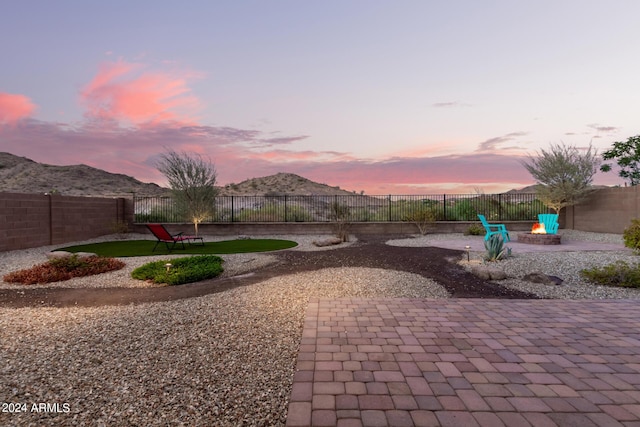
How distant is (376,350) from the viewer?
3305mm

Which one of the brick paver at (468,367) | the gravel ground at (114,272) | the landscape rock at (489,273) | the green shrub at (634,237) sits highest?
the green shrub at (634,237)

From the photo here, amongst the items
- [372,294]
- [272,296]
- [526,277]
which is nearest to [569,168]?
[526,277]

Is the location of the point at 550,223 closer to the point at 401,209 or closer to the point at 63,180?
the point at 401,209

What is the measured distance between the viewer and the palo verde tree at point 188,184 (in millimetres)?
16406

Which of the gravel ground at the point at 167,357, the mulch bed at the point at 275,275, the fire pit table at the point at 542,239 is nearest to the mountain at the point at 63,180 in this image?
the mulch bed at the point at 275,275

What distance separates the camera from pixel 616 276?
6230mm

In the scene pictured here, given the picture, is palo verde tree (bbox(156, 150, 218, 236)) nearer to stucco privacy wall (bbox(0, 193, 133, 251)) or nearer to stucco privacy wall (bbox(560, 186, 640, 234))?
stucco privacy wall (bbox(0, 193, 133, 251))

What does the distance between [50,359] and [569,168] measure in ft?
67.4

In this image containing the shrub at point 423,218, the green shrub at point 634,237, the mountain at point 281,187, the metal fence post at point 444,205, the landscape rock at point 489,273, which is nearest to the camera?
the landscape rock at point 489,273

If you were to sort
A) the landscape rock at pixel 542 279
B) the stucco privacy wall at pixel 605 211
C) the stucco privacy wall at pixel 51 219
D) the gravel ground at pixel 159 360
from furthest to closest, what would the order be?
the stucco privacy wall at pixel 605 211
the stucco privacy wall at pixel 51 219
the landscape rock at pixel 542 279
the gravel ground at pixel 159 360

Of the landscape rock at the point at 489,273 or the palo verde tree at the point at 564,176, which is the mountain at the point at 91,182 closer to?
the palo verde tree at the point at 564,176

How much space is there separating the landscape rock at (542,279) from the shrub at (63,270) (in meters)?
9.12

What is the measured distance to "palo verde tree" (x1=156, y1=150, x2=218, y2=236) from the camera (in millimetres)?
16406

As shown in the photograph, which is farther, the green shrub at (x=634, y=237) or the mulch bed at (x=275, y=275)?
the green shrub at (x=634, y=237)
